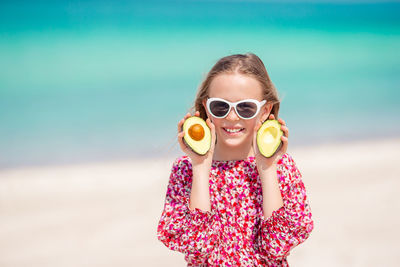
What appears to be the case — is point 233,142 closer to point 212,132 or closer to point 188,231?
point 212,132

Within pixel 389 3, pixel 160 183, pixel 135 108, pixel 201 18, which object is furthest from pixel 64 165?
pixel 389 3

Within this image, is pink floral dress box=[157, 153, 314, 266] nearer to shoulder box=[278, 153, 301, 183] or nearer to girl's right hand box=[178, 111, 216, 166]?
shoulder box=[278, 153, 301, 183]

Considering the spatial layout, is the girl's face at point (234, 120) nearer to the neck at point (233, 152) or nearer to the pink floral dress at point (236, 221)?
the neck at point (233, 152)

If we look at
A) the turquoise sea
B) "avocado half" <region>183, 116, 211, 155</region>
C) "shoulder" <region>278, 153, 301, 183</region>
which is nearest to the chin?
"avocado half" <region>183, 116, 211, 155</region>

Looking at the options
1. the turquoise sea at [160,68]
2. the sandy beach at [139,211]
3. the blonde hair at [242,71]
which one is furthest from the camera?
the turquoise sea at [160,68]

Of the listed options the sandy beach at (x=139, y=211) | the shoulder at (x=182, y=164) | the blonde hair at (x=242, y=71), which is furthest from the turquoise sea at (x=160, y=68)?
the shoulder at (x=182, y=164)

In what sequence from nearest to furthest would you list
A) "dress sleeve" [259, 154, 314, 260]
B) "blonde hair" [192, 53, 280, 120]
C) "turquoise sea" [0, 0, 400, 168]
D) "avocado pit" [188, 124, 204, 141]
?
"dress sleeve" [259, 154, 314, 260] → "avocado pit" [188, 124, 204, 141] → "blonde hair" [192, 53, 280, 120] → "turquoise sea" [0, 0, 400, 168]

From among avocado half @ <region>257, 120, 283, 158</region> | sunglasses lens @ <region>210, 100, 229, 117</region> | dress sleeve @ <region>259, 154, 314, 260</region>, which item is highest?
sunglasses lens @ <region>210, 100, 229, 117</region>

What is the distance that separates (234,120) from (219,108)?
96mm

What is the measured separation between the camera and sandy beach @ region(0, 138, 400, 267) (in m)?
4.73

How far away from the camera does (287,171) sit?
2637mm

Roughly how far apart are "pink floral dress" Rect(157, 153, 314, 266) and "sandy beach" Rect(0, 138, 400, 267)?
2122 millimetres

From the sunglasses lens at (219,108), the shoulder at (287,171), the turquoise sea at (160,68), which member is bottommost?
the shoulder at (287,171)

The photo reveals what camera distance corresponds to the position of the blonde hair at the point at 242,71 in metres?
2.67
